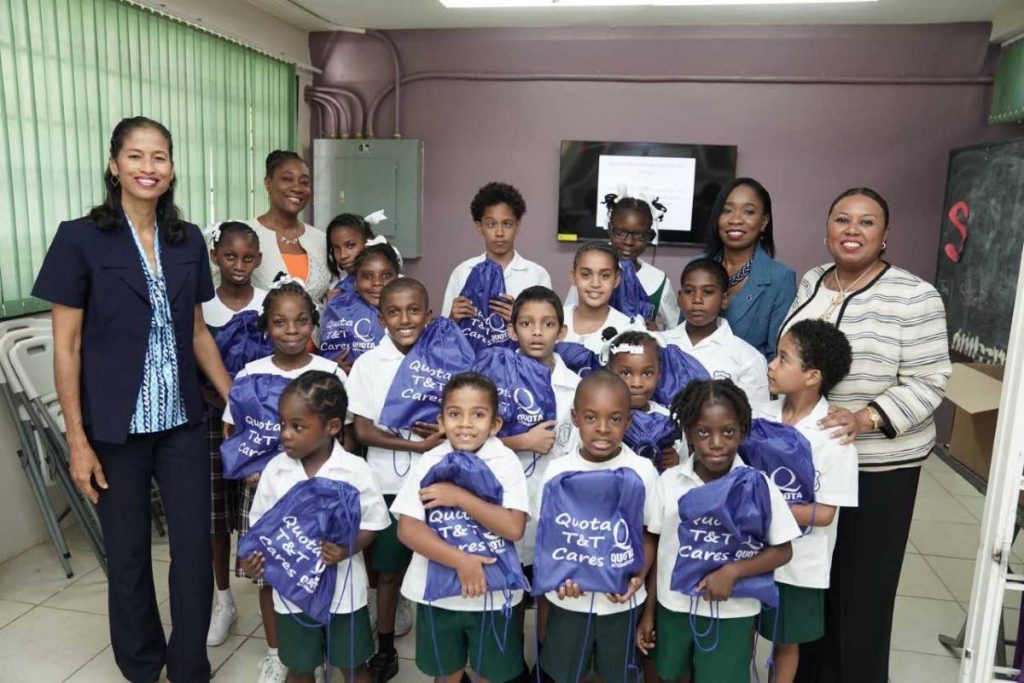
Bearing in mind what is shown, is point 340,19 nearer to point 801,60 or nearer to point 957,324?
point 801,60

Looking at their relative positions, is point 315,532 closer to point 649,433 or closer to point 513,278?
point 649,433

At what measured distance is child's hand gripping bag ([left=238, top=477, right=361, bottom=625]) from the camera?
181 cm

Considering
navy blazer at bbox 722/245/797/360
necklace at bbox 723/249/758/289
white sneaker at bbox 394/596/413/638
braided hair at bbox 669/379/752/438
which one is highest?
necklace at bbox 723/249/758/289

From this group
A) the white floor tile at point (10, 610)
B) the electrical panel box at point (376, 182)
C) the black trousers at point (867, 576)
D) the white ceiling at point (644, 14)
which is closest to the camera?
the black trousers at point (867, 576)

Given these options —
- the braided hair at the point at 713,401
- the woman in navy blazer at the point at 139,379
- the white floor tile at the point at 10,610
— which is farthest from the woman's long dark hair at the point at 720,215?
the white floor tile at the point at 10,610

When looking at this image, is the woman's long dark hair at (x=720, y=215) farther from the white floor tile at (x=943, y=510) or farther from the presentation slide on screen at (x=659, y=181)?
the presentation slide on screen at (x=659, y=181)

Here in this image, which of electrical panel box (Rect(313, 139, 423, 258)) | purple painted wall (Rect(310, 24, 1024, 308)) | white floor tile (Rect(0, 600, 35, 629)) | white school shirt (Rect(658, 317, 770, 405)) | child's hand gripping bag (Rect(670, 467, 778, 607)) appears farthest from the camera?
electrical panel box (Rect(313, 139, 423, 258))

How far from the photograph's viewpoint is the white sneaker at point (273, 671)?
2.26 m

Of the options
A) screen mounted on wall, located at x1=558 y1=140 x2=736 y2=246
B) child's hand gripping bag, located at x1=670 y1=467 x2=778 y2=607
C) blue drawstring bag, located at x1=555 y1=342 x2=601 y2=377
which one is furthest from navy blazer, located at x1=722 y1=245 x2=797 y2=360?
screen mounted on wall, located at x1=558 y1=140 x2=736 y2=246

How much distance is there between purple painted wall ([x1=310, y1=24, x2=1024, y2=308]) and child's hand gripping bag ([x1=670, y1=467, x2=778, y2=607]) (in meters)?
3.76

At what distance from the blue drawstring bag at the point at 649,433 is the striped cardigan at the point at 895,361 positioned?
1.47ft

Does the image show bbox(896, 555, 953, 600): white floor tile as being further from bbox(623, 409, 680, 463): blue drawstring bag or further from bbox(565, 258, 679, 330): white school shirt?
bbox(623, 409, 680, 463): blue drawstring bag

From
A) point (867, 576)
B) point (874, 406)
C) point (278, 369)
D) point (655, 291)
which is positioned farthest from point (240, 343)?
point (867, 576)

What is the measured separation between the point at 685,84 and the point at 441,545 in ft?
13.9
